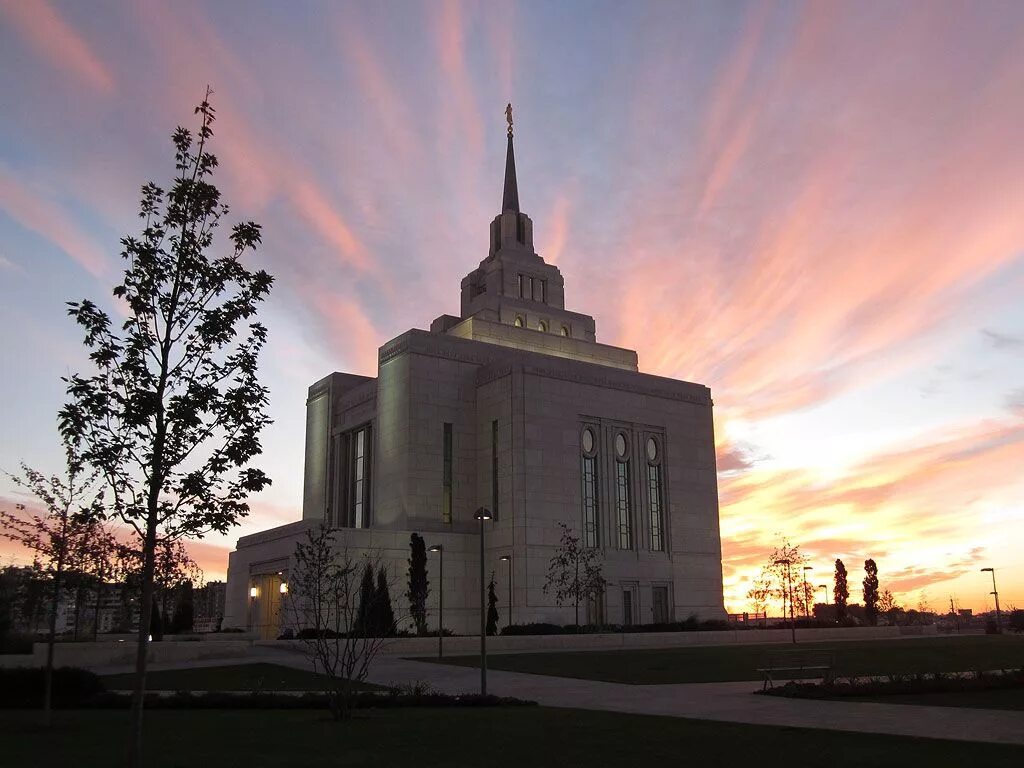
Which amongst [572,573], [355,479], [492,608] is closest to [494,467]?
[572,573]

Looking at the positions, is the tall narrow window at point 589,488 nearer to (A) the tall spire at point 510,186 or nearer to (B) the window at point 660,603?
(B) the window at point 660,603

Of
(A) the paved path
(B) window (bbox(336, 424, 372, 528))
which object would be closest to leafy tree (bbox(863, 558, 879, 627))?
(B) window (bbox(336, 424, 372, 528))

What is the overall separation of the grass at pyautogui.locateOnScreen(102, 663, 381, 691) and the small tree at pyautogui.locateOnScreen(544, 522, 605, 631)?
23.6 meters

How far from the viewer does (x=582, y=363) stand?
211ft

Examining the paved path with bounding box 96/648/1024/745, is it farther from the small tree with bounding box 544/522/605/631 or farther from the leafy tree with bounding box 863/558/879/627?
the leafy tree with bounding box 863/558/879/627

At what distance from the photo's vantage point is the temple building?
190 ft

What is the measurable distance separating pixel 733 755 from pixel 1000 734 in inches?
184

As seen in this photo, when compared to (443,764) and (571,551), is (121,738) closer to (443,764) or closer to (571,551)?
(443,764)

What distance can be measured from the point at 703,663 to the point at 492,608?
2453 centimetres

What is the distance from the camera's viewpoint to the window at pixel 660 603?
62.4 metres

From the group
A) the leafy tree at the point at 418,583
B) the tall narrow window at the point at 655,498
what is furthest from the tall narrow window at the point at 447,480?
the tall narrow window at the point at 655,498

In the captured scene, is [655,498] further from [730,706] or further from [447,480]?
[730,706]

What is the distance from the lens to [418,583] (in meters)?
52.2

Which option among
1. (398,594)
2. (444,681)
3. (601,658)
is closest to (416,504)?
(398,594)
